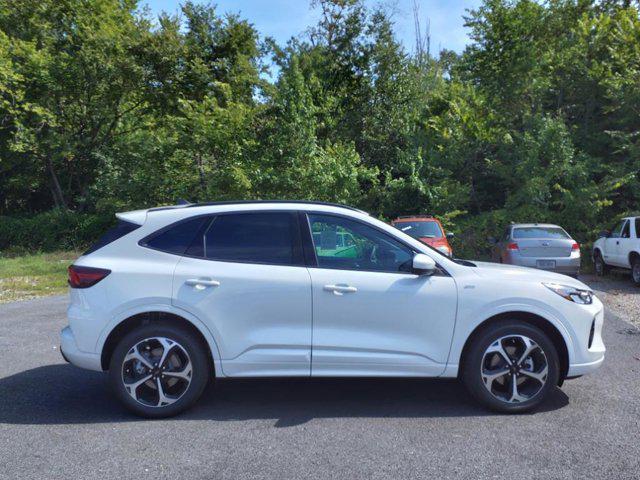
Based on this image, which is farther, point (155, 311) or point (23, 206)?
point (23, 206)

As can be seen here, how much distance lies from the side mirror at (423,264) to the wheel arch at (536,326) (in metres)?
0.65

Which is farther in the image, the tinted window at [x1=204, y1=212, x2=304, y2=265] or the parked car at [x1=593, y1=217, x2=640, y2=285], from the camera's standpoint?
the parked car at [x1=593, y1=217, x2=640, y2=285]

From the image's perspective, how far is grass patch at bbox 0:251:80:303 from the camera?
13.5 metres

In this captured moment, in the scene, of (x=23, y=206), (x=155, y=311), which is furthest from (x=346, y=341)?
(x=23, y=206)

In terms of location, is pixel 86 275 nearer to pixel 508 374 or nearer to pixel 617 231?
pixel 508 374

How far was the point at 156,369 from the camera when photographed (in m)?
4.66

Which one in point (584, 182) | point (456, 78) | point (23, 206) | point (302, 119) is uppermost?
point (456, 78)

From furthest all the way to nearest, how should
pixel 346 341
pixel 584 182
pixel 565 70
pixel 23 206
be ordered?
pixel 23 206
pixel 565 70
pixel 584 182
pixel 346 341

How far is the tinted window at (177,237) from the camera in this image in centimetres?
488

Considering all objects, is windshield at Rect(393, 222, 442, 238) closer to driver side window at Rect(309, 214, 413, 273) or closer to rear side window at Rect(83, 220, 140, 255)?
driver side window at Rect(309, 214, 413, 273)

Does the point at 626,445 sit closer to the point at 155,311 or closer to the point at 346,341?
the point at 346,341

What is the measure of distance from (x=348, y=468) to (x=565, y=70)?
2145 centimetres

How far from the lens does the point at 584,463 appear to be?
12.5 feet

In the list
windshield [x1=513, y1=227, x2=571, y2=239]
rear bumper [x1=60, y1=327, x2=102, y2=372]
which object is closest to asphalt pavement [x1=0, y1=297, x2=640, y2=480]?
rear bumper [x1=60, y1=327, x2=102, y2=372]
